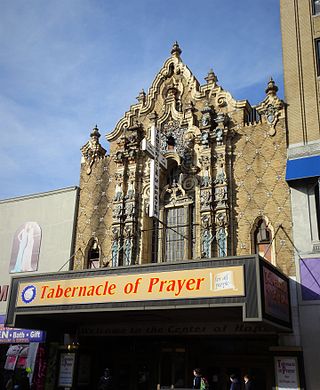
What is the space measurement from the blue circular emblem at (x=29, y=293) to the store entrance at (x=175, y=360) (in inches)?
164

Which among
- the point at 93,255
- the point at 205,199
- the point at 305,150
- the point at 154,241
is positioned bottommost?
the point at 93,255

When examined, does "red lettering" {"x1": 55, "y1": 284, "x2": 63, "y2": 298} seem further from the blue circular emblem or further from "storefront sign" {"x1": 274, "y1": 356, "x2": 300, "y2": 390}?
"storefront sign" {"x1": 274, "y1": 356, "x2": 300, "y2": 390}

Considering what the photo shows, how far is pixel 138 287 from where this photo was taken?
17.0 m

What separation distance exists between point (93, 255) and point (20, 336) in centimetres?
500

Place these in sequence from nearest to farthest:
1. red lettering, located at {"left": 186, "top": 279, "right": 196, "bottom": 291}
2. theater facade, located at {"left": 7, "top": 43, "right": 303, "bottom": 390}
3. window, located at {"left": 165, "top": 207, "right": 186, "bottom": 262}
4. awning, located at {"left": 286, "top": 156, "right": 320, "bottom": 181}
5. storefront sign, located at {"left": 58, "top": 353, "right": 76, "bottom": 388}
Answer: red lettering, located at {"left": 186, "top": 279, "right": 196, "bottom": 291}
theater facade, located at {"left": 7, "top": 43, "right": 303, "bottom": 390}
awning, located at {"left": 286, "top": 156, "right": 320, "bottom": 181}
storefront sign, located at {"left": 58, "top": 353, "right": 76, "bottom": 388}
window, located at {"left": 165, "top": 207, "right": 186, "bottom": 262}

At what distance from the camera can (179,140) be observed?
908 inches

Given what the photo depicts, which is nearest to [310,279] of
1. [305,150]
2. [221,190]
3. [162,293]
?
[305,150]

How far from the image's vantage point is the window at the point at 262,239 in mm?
19545

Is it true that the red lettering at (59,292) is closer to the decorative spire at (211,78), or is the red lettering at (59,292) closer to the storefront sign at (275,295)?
the storefront sign at (275,295)

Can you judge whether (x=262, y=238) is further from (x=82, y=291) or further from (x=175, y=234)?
(x=82, y=291)

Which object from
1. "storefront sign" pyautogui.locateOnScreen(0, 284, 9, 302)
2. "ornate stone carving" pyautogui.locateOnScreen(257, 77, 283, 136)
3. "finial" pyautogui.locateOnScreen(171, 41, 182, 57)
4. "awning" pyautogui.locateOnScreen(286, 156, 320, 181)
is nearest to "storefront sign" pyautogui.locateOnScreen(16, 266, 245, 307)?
"awning" pyautogui.locateOnScreen(286, 156, 320, 181)

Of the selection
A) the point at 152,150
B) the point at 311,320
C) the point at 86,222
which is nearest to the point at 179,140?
the point at 152,150

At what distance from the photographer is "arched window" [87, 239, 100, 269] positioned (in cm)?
2367

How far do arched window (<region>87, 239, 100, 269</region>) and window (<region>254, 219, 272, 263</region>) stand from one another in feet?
25.6
